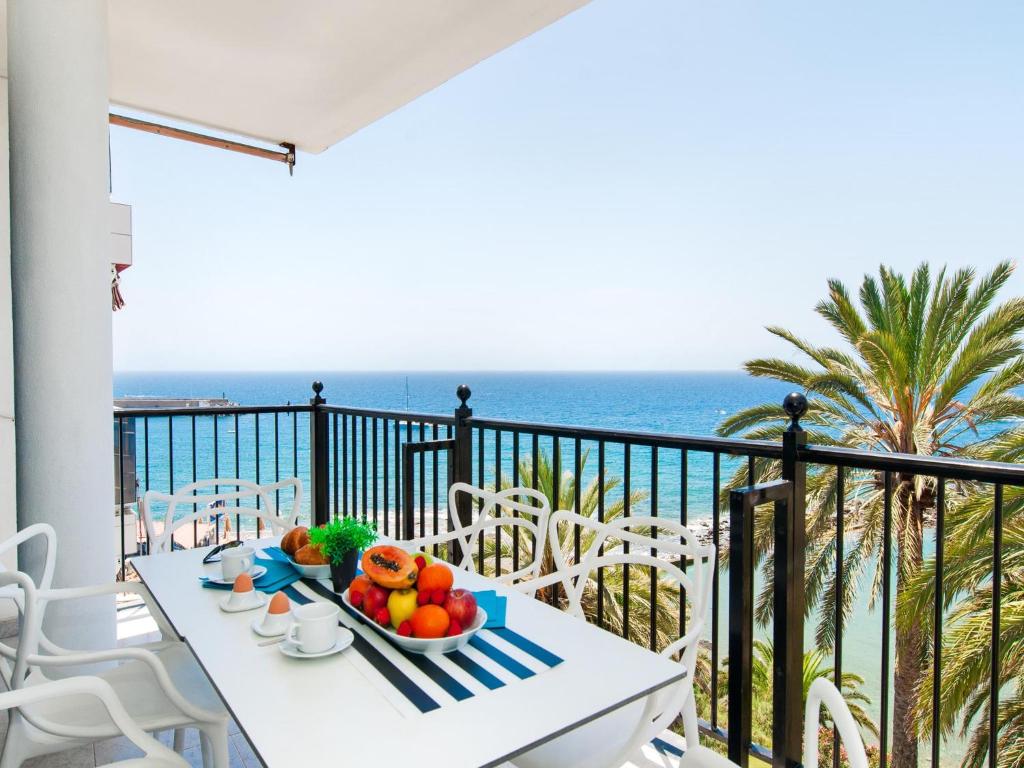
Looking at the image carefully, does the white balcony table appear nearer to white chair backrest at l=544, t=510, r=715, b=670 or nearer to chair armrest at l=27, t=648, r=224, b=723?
chair armrest at l=27, t=648, r=224, b=723

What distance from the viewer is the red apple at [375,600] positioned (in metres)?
1.27

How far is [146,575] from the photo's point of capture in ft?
5.46

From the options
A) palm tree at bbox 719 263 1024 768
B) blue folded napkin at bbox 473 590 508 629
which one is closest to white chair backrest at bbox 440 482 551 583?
blue folded napkin at bbox 473 590 508 629

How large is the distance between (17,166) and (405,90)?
5.84 ft

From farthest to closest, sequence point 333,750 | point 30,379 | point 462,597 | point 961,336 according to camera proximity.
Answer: point 961,336 → point 30,379 → point 462,597 → point 333,750

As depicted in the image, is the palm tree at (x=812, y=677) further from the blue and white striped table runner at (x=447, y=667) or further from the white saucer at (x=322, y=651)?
the white saucer at (x=322, y=651)

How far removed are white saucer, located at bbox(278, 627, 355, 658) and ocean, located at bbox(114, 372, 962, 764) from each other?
12.7 m

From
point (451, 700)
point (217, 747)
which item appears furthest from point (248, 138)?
point (451, 700)

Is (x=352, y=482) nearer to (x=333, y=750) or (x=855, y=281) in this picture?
(x=333, y=750)

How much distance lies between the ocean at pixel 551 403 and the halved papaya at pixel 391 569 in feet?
41.1

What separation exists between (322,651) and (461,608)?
0.27 meters

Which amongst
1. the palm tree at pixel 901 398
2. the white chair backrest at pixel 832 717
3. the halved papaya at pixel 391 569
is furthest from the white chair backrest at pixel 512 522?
the palm tree at pixel 901 398

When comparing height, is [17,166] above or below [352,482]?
above

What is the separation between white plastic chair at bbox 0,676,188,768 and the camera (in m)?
1.03
